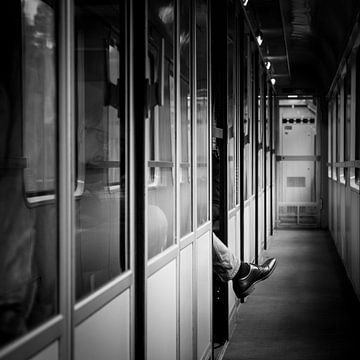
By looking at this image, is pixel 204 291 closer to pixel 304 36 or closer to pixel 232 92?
pixel 232 92

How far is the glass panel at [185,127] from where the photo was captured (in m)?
3.60

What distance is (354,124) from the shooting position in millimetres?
6992

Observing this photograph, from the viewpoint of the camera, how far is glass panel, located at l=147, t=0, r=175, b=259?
3.08m

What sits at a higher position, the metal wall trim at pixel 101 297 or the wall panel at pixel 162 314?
the metal wall trim at pixel 101 297

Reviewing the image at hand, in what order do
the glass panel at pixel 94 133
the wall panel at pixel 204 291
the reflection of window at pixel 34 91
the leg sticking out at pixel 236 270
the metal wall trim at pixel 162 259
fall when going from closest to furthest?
the metal wall trim at pixel 162 259, the reflection of window at pixel 34 91, the glass panel at pixel 94 133, the wall panel at pixel 204 291, the leg sticking out at pixel 236 270

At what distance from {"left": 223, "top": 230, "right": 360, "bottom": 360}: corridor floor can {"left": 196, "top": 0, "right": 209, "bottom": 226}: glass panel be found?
122 centimetres

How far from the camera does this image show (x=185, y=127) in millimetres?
3701

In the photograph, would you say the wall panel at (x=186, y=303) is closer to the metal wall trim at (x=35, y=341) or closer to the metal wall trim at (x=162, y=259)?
the metal wall trim at (x=162, y=259)

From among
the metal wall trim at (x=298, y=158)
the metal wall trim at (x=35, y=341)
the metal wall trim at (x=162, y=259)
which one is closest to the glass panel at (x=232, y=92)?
the metal wall trim at (x=162, y=259)

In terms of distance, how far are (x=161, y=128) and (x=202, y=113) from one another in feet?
2.71

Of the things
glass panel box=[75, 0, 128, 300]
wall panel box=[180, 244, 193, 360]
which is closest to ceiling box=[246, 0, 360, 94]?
glass panel box=[75, 0, 128, 300]

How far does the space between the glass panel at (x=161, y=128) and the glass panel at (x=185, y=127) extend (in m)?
0.19

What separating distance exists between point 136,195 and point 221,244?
8.23 ft

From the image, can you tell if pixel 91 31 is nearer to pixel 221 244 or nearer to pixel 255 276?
pixel 221 244
